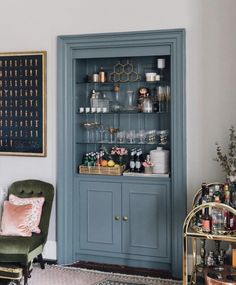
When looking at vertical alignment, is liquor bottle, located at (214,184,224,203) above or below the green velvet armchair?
above

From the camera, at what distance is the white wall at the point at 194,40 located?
3.57 metres

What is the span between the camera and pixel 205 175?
366 cm

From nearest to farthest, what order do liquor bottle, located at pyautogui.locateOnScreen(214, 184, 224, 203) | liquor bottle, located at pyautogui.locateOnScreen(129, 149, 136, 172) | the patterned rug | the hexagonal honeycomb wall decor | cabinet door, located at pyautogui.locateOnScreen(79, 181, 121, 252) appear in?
1. liquor bottle, located at pyautogui.locateOnScreen(214, 184, 224, 203)
2. the patterned rug
3. cabinet door, located at pyautogui.locateOnScreen(79, 181, 121, 252)
4. liquor bottle, located at pyautogui.locateOnScreen(129, 149, 136, 172)
5. the hexagonal honeycomb wall decor

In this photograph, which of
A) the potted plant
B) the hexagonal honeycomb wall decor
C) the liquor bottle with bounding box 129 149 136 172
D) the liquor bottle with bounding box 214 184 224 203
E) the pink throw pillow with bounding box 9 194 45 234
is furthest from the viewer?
the hexagonal honeycomb wall decor

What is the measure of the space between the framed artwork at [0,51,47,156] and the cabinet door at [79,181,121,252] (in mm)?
657

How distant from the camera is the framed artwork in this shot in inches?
158

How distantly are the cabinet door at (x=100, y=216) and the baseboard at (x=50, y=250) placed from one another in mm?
276

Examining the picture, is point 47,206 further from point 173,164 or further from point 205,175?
point 205,175

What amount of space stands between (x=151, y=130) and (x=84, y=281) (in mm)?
1626

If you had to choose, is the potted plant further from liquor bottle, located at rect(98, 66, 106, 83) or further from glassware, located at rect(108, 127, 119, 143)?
liquor bottle, located at rect(98, 66, 106, 83)

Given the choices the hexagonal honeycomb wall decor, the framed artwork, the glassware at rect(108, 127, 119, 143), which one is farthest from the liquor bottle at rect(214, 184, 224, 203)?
the framed artwork

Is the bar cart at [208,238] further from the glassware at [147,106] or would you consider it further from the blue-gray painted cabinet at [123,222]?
the glassware at [147,106]

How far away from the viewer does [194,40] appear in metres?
3.64

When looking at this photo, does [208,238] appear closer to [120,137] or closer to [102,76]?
[120,137]
